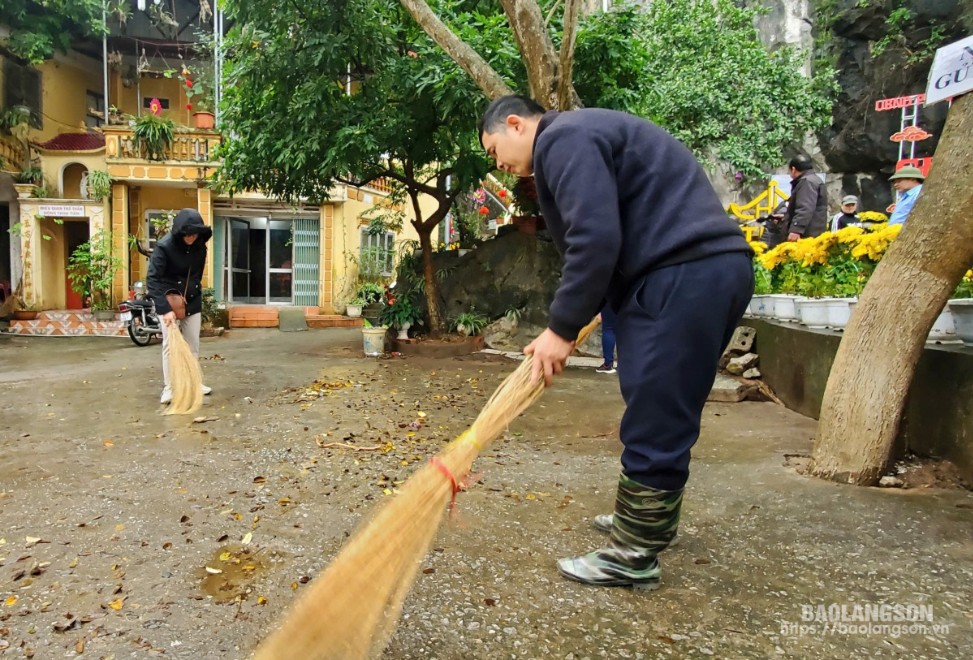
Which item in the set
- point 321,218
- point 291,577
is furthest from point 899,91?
point 291,577

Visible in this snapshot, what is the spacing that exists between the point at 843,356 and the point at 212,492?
10.6ft

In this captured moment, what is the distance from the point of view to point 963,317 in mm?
3225

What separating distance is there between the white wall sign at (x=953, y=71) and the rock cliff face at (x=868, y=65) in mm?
14903

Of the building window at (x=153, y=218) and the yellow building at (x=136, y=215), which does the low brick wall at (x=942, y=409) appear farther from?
the building window at (x=153, y=218)

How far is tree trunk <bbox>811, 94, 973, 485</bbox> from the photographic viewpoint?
279 cm

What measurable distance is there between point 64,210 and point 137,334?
534cm

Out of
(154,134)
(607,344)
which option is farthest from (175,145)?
(607,344)

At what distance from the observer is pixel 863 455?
2963mm

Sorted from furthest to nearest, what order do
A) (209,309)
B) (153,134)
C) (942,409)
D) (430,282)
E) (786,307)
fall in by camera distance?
(153,134) < (209,309) < (430,282) < (786,307) < (942,409)

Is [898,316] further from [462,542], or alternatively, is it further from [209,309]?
[209,309]

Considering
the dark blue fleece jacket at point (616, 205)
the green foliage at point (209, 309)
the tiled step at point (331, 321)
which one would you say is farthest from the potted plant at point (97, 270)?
the dark blue fleece jacket at point (616, 205)

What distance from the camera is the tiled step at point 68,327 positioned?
11.6 m

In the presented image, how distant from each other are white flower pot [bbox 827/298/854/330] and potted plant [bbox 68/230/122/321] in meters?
12.5

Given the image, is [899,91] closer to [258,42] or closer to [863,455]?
[258,42]
